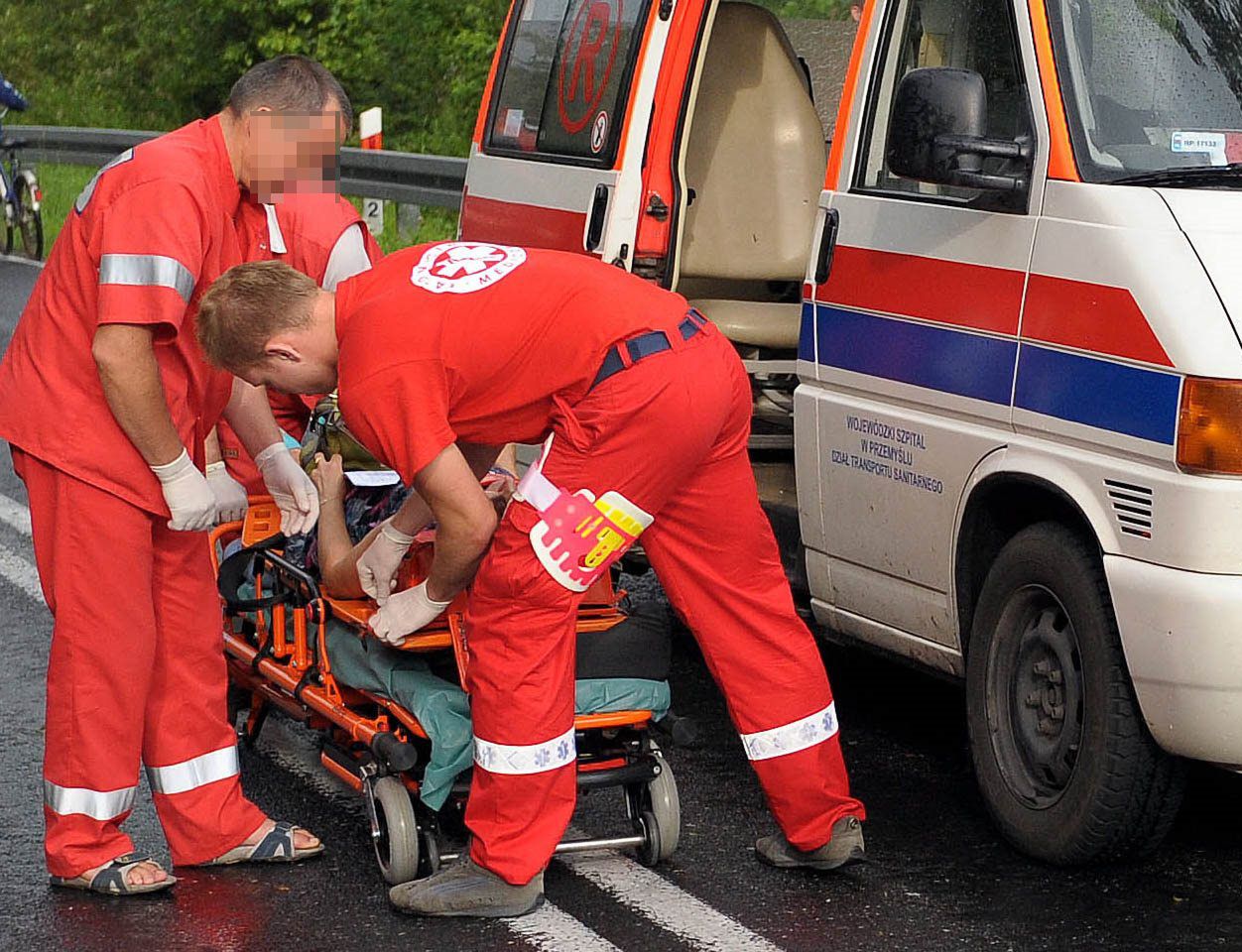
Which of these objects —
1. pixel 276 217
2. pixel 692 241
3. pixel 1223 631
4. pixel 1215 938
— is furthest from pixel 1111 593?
pixel 692 241

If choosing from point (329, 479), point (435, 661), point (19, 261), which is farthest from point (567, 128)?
point (19, 261)

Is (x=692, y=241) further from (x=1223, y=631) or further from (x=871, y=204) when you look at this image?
(x=1223, y=631)

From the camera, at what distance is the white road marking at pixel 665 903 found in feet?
13.8

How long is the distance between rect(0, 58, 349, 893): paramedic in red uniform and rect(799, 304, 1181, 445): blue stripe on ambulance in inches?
Answer: 53.4

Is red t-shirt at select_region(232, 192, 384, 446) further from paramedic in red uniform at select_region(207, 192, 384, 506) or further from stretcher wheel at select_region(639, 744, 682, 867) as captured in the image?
stretcher wheel at select_region(639, 744, 682, 867)

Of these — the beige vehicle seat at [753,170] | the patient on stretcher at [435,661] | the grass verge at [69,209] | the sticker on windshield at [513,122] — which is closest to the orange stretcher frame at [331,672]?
the patient on stretcher at [435,661]

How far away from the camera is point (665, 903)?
14.5 feet

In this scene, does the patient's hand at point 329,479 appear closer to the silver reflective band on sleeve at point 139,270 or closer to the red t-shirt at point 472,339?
the red t-shirt at point 472,339

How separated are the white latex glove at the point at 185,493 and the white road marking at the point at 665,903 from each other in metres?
1.12

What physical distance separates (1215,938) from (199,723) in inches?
87.9

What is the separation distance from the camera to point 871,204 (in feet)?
16.6

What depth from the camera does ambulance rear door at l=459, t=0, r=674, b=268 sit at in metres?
5.98

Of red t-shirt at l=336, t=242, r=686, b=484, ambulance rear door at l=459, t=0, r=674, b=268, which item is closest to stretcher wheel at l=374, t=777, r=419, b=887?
red t-shirt at l=336, t=242, r=686, b=484

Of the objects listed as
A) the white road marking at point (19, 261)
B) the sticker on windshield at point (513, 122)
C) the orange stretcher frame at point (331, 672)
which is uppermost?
the sticker on windshield at point (513, 122)
